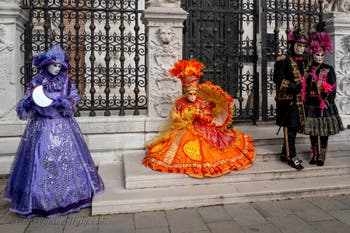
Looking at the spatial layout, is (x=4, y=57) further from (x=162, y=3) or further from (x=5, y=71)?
(x=162, y=3)

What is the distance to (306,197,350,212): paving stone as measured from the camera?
4625 mm

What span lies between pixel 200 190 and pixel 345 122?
13.2 feet

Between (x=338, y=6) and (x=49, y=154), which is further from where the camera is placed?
(x=338, y=6)

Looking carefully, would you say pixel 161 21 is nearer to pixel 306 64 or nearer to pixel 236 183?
pixel 306 64

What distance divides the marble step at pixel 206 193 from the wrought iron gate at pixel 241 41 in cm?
254

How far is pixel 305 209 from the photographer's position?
4.57 metres

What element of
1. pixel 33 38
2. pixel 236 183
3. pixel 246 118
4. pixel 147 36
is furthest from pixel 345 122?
pixel 33 38

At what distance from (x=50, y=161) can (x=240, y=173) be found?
2.67 meters

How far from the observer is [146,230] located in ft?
13.0

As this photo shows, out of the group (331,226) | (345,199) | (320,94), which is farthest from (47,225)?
(320,94)

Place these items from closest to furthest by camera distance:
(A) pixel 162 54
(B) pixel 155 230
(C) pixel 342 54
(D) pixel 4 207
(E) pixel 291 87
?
1. (B) pixel 155 230
2. (D) pixel 4 207
3. (E) pixel 291 87
4. (A) pixel 162 54
5. (C) pixel 342 54

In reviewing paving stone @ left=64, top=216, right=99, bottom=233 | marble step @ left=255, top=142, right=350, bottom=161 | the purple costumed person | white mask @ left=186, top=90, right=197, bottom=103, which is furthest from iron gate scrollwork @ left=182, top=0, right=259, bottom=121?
paving stone @ left=64, top=216, right=99, bottom=233

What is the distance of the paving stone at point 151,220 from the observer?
13.5 feet

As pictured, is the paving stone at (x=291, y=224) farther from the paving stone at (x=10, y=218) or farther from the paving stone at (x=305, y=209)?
the paving stone at (x=10, y=218)
